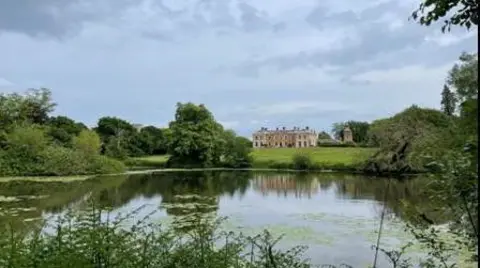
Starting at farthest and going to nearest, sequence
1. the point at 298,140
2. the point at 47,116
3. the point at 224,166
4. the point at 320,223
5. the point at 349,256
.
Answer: the point at 298,140
the point at 47,116
the point at 224,166
the point at 320,223
the point at 349,256

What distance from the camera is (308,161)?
4903 cm

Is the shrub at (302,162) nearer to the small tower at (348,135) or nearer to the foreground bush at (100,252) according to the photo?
the small tower at (348,135)

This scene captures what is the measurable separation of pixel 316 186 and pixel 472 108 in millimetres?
28745

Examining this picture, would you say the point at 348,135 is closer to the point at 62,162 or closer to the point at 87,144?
the point at 87,144

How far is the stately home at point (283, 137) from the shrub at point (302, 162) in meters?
48.2

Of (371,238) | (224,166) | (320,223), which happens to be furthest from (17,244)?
(224,166)

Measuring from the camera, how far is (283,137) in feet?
330

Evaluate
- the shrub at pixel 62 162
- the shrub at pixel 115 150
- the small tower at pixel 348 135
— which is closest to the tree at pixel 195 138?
the shrub at pixel 115 150

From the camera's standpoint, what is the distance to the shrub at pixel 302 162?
49.0 m

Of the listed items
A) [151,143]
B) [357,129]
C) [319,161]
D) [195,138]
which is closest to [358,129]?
[357,129]

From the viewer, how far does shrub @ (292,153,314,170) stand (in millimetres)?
48969

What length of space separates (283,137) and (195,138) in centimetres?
4987

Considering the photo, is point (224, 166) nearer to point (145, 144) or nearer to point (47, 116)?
point (145, 144)

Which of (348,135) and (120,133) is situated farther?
(348,135)
